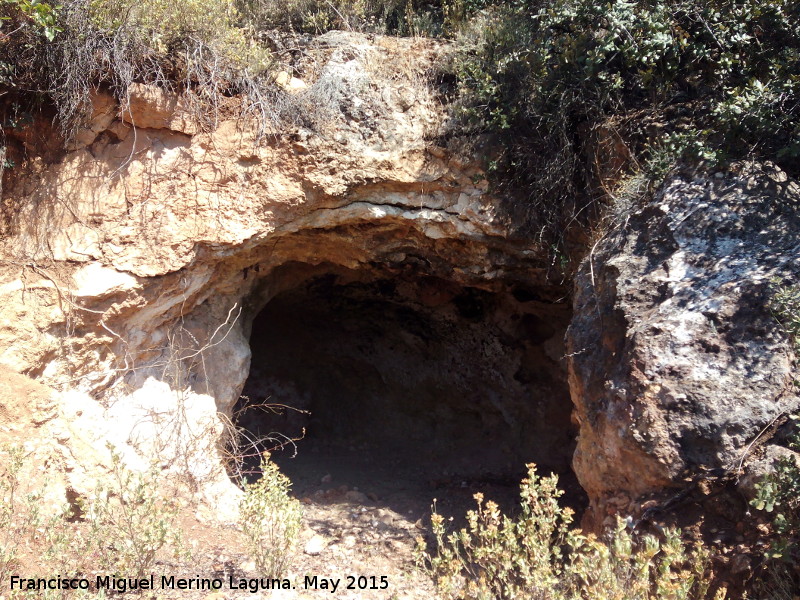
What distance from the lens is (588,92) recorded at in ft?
13.1

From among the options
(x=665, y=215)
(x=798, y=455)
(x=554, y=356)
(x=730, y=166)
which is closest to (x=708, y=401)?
(x=798, y=455)

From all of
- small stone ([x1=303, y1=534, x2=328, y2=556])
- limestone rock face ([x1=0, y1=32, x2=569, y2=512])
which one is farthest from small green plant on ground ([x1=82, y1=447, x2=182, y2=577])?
small stone ([x1=303, y1=534, x2=328, y2=556])

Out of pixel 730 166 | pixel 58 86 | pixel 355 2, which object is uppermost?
pixel 355 2

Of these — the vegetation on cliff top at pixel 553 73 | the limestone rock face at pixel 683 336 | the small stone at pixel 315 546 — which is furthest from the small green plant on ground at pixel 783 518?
the small stone at pixel 315 546

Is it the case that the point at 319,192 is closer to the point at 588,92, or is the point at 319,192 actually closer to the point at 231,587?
the point at 588,92

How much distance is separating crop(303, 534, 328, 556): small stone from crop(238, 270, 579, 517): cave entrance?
0.90m

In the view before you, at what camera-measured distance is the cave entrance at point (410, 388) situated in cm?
551

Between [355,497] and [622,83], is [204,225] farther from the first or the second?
[622,83]

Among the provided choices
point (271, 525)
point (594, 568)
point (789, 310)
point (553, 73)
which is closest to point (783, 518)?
point (594, 568)

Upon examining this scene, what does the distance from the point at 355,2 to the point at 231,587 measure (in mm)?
4041

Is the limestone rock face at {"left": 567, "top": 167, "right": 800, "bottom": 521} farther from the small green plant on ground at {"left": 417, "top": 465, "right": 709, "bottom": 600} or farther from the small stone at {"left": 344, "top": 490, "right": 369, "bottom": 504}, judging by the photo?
the small stone at {"left": 344, "top": 490, "right": 369, "bottom": 504}

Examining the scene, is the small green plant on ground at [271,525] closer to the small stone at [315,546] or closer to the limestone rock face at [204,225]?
the small stone at [315,546]

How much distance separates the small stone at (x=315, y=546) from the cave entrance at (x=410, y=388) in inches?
35.5

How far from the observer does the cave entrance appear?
18.1 feet
